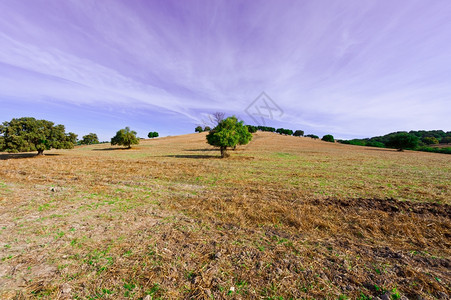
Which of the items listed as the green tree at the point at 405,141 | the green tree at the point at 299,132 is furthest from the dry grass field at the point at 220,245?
the green tree at the point at 299,132

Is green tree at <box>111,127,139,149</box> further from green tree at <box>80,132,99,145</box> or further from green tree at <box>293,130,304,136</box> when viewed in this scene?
green tree at <box>293,130,304,136</box>

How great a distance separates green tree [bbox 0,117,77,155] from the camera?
2058 cm

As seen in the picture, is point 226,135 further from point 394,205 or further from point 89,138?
point 89,138

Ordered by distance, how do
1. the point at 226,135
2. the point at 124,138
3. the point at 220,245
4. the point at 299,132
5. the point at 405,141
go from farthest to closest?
the point at 299,132 < the point at 405,141 < the point at 124,138 < the point at 226,135 < the point at 220,245

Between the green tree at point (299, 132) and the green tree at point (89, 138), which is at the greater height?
the green tree at point (299, 132)

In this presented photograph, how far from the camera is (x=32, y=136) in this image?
22.5 meters

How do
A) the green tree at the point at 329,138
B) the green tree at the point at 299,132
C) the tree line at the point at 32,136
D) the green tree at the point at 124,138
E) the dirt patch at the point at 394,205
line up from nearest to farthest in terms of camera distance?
Result: 1. the dirt patch at the point at 394,205
2. the tree line at the point at 32,136
3. the green tree at the point at 124,138
4. the green tree at the point at 329,138
5. the green tree at the point at 299,132

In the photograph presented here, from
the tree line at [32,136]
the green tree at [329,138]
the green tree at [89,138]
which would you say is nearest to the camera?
the tree line at [32,136]

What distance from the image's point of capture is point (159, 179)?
37.4ft

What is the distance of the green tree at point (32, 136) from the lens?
20578mm

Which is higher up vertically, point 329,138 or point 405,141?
point 329,138

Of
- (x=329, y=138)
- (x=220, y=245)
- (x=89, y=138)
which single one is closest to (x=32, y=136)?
(x=220, y=245)

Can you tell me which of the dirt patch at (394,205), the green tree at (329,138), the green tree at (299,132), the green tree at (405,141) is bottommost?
the dirt patch at (394,205)

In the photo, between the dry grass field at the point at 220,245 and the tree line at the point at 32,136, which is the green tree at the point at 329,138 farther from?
the tree line at the point at 32,136
